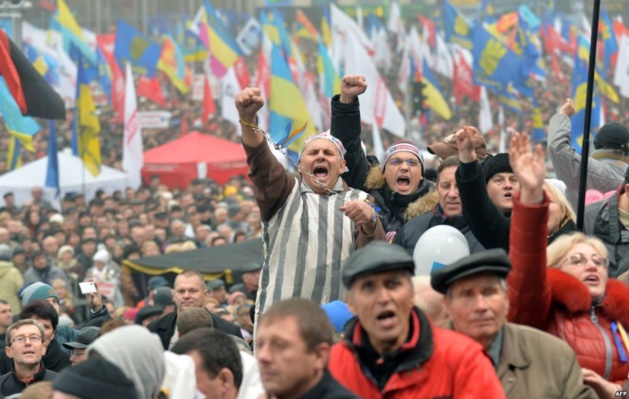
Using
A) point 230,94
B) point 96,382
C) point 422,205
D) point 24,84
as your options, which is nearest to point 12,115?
point 24,84

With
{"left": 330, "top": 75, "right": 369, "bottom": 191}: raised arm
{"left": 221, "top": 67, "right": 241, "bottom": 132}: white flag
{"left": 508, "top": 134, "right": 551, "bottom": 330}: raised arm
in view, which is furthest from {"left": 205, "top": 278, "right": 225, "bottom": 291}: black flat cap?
{"left": 221, "top": 67, "right": 241, "bottom": 132}: white flag

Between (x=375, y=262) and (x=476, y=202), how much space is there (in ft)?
5.41

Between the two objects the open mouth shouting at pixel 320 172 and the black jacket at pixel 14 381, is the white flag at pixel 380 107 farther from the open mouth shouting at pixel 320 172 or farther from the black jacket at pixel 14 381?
the open mouth shouting at pixel 320 172

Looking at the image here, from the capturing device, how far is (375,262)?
4.26 metres

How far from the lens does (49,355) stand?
848cm

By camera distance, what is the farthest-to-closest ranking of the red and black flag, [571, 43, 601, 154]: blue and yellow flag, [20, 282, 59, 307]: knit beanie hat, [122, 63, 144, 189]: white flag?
[122, 63, 144, 189]: white flag < [571, 43, 601, 154]: blue and yellow flag < the red and black flag < [20, 282, 59, 307]: knit beanie hat

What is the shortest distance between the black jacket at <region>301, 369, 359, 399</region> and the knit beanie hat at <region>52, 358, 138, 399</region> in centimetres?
51

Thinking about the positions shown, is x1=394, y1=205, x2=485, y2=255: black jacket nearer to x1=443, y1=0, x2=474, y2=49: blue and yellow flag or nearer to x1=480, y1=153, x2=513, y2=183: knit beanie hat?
x1=480, y1=153, x2=513, y2=183: knit beanie hat

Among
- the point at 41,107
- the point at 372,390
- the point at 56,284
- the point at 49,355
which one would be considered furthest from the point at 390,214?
the point at 56,284

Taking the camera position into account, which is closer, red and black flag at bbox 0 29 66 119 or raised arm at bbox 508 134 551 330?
raised arm at bbox 508 134 551 330

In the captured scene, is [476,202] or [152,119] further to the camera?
[152,119]

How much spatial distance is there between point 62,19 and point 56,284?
1803 centimetres

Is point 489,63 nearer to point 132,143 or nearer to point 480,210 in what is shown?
point 132,143

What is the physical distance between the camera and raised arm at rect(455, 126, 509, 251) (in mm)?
5680
